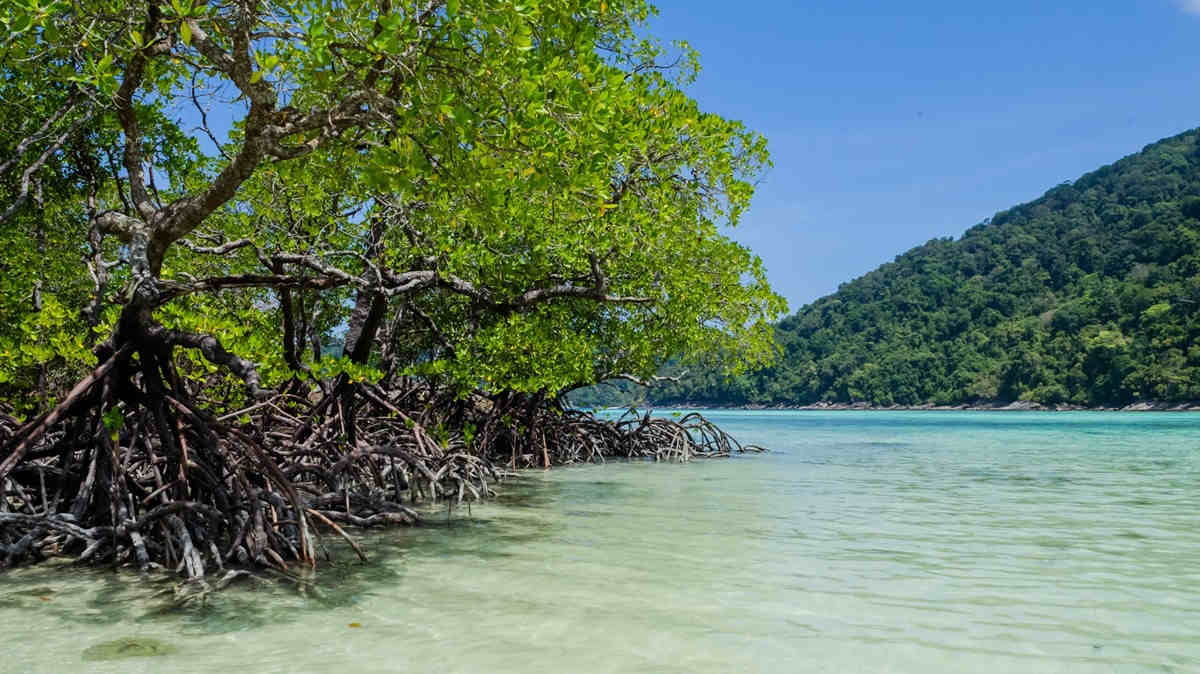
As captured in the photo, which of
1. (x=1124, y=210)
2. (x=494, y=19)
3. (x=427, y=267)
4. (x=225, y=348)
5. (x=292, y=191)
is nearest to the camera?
(x=494, y=19)

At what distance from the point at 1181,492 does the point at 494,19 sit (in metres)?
10.9

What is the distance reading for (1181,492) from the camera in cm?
1026

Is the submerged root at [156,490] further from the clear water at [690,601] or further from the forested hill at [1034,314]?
the forested hill at [1034,314]

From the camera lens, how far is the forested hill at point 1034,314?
60.8 metres

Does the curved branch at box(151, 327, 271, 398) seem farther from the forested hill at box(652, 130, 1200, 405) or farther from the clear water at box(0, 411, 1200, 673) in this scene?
the forested hill at box(652, 130, 1200, 405)

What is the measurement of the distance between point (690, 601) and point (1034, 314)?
276ft

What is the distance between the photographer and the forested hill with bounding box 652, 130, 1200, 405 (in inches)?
2393

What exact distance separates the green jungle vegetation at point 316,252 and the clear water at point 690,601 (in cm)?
70

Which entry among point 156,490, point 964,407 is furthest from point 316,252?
point 964,407

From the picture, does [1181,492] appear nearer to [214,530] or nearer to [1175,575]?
[1175,575]

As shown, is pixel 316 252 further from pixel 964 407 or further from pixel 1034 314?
pixel 1034 314

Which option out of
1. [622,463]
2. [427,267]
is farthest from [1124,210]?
[427,267]

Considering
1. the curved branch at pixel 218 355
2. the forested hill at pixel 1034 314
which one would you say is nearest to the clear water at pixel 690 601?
the curved branch at pixel 218 355

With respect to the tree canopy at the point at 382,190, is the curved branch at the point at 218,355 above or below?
below
